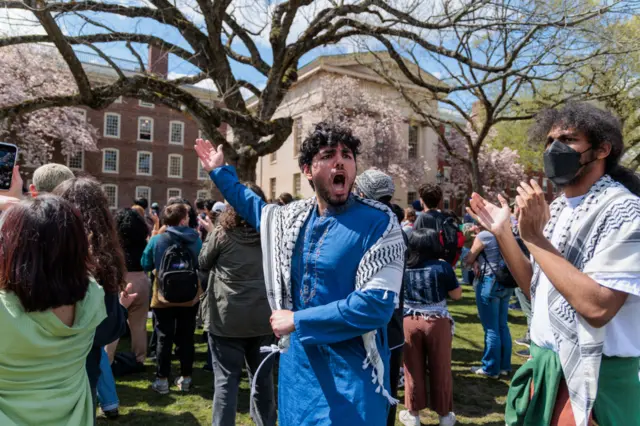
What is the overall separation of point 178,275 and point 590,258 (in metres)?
4.09

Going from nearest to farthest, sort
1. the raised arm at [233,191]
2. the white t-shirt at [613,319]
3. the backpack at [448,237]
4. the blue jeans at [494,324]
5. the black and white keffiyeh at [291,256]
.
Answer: the white t-shirt at [613,319]
the black and white keffiyeh at [291,256]
the raised arm at [233,191]
the blue jeans at [494,324]
the backpack at [448,237]

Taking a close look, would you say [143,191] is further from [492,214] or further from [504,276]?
[492,214]

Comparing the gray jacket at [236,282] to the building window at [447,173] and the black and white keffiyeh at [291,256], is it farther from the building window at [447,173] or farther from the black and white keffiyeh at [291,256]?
the building window at [447,173]

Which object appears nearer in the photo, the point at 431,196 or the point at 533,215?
the point at 533,215

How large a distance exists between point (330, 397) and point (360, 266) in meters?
0.60

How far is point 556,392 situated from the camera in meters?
1.89

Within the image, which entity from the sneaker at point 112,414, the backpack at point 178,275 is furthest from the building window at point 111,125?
the sneaker at point 112,414

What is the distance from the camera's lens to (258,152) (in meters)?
7.81

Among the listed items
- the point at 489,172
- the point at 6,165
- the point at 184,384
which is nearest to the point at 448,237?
the point at 184,384

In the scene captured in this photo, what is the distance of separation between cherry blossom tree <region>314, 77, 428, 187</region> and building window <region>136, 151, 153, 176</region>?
21.1m

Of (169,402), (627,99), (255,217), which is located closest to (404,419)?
(169,402)

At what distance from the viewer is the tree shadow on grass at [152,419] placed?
4.33 metres

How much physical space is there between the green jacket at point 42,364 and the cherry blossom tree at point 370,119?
27.3 meters

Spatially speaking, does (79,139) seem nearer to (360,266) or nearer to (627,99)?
(627,99)
